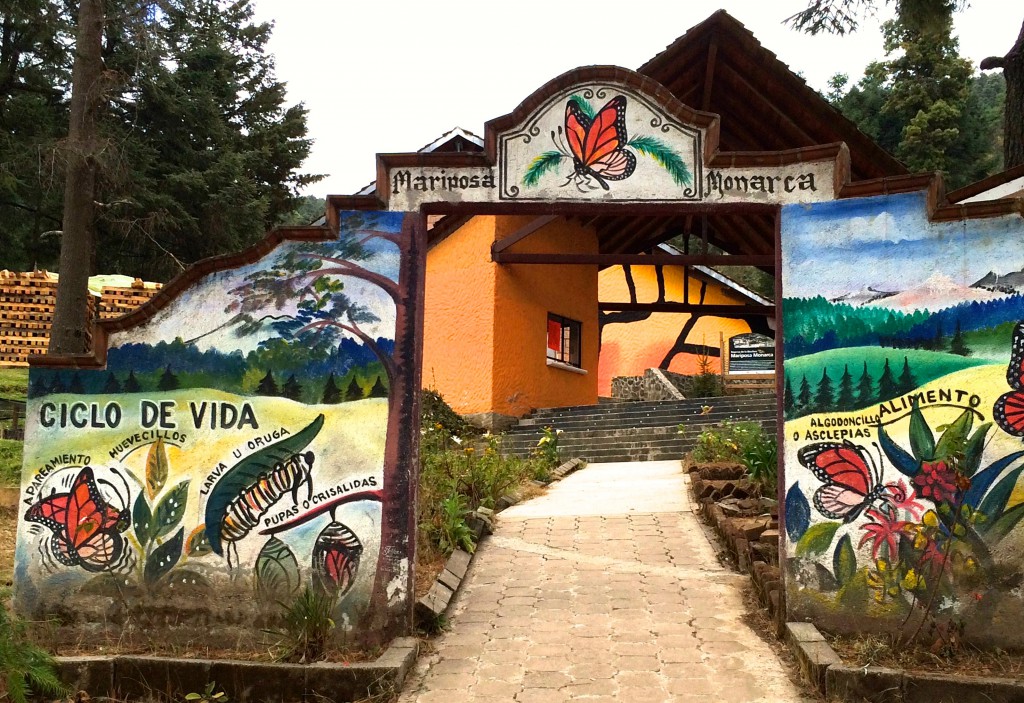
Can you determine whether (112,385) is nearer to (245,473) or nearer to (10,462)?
(245,473)

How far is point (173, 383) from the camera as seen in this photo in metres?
5.79

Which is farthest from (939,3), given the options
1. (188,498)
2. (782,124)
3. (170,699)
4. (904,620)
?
(170,699)

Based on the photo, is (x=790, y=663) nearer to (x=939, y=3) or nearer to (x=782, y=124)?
(x=939, y=3)

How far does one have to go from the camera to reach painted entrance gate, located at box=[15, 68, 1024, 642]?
532 centimetres

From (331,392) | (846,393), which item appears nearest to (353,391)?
(331,392)

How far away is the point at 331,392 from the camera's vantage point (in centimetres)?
574

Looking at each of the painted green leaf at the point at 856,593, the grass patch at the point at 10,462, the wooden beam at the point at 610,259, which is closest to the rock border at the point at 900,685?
the painted green leaf at the point at 856,593

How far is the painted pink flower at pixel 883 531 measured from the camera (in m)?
5.32

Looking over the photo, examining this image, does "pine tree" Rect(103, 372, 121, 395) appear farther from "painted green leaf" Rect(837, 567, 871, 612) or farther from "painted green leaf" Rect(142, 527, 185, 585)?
"painted green leaf" Rect(837, 567, 871, 612)

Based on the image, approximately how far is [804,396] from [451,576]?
304 cm

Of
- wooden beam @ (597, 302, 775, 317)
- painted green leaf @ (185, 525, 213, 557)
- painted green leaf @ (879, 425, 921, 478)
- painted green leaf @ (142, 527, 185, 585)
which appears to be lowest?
painted green leaf @ (142, 527, 185, 585)

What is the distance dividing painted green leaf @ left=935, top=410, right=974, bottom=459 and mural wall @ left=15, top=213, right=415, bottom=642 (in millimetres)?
3239

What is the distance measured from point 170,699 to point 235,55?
72.8 ft

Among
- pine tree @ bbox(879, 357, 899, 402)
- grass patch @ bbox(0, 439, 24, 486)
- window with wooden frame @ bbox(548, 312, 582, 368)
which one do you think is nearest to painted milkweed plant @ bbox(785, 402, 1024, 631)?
pine tree @ bbox(879, 357, 899, 402)
